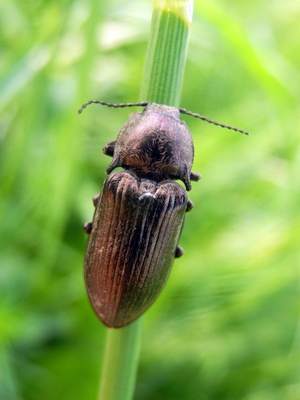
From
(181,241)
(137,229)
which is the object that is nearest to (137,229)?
(137,229)

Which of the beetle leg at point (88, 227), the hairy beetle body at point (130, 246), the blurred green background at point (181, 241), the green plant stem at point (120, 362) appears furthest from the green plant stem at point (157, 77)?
the blurred green background at point (181, 241)

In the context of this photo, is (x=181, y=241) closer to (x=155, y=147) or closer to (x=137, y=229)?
(x=155, y=147)

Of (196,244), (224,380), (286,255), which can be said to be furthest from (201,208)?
(224,380)

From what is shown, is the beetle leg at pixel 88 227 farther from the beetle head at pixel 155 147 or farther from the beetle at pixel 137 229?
→ the beetle head at pixel 155 147

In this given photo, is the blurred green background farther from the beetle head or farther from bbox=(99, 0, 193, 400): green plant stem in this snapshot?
bbox=(99, 0, 193, 400): green plant stem

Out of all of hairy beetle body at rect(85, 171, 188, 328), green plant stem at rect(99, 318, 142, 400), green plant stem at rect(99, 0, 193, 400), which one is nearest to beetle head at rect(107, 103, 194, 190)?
hairy beetle body at rect(85, 171, 188, 328)

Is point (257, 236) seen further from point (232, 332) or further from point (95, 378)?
point (95, 378)

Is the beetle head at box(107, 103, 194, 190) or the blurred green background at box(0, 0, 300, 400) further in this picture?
the blurred green background at box(0, 0, 300, 400)
